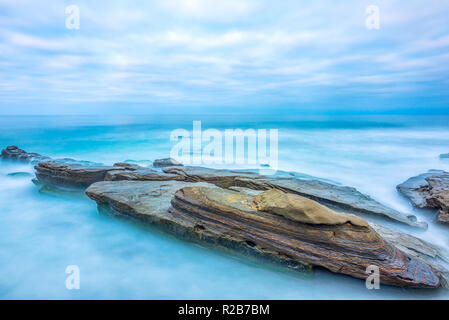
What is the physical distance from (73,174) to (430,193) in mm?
10561

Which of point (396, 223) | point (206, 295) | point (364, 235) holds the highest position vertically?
point (364, 235)

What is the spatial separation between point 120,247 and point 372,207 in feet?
19.1

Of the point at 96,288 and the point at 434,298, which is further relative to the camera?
the point at 96,288

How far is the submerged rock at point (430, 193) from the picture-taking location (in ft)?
20.7

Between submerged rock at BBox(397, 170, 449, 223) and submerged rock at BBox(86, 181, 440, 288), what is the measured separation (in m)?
Result: 3.18

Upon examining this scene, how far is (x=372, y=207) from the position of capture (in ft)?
21.4

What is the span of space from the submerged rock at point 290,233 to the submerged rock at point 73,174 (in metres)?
4.01

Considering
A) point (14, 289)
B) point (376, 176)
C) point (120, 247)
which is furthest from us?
point (376, 176)

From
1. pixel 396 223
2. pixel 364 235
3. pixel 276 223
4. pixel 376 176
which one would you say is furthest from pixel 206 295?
pixel 376 176

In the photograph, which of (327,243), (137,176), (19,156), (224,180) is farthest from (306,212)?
(19,156)

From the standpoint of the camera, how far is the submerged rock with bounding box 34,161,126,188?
27.2 feet

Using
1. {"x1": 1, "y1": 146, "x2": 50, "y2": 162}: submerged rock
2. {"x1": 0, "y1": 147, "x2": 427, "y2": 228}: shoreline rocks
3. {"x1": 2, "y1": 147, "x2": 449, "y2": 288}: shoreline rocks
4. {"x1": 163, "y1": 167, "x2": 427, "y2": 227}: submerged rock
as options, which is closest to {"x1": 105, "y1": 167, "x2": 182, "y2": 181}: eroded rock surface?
{"x1": 0, "y1": 147, "x2": 427, "y2": 228}: shoreline rocks

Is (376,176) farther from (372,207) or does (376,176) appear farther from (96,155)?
(96,155)

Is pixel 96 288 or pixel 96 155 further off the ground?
pixel 96 155
